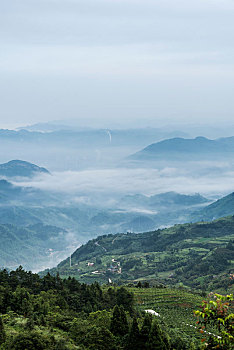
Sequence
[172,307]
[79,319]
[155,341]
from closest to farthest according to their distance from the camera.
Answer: [155,341], [79,319], [172,307]

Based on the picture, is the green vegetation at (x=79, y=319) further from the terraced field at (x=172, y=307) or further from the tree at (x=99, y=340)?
the terraced field at (x=172, y=307)

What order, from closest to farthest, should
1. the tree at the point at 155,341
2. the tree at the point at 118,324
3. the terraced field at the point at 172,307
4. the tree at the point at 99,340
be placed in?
the tree at the point at 155,341 < the tree at the point at 99,340 < the tree at the point at 118,324 < the terraced field at the point at 172,307

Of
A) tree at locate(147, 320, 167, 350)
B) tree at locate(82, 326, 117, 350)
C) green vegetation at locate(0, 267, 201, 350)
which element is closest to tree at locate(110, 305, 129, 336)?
green vegetation at locate(0, 267, 201, 350)

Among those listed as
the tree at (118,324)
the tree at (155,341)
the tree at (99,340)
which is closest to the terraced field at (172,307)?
the tree at (118,324)

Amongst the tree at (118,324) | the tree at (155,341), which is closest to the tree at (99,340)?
the tree at (155,341)

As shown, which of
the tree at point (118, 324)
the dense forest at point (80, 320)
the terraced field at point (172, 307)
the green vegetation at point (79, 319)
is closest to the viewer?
the dense forest at point (80, 320)

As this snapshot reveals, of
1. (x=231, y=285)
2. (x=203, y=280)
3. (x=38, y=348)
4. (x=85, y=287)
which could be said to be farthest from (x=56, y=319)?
(x=203, y=280)

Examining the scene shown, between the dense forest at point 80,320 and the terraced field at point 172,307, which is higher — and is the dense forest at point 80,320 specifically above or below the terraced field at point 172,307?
above

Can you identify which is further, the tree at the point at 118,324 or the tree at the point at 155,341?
the tree at the point at 118,324

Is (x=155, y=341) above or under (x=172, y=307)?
above

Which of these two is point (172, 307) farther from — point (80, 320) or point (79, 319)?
point (80, 320)

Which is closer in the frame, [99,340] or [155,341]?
[155,341]

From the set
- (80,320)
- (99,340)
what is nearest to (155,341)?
(99,340)
